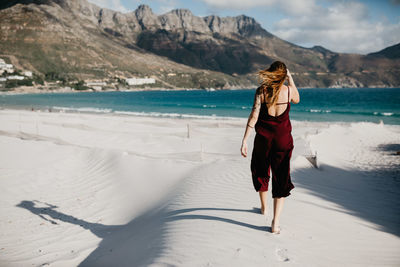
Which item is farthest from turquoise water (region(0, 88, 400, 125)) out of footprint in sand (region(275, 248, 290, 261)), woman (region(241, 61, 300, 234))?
footprint in sand (region(275, 248, 290, 261))

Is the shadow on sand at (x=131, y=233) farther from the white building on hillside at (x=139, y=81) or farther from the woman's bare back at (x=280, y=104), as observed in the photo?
the white building on hillside at (x=139, y=81)

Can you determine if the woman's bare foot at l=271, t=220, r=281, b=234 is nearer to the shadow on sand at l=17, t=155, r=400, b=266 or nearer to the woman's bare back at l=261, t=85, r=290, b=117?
the shadow on sand at l=17, t=155, r=400, b=266

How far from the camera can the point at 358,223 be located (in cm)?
429

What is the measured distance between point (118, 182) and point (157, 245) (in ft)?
13.4

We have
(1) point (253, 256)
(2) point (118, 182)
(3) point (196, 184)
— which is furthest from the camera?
(2) point (118, 182)

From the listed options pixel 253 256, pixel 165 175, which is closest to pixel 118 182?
pixel 165 175

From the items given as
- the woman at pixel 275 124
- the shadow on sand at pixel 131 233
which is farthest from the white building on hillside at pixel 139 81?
the woman at pixel 275 124

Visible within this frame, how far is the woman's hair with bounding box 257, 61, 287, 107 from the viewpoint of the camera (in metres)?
3.06

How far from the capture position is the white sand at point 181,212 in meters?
3.19

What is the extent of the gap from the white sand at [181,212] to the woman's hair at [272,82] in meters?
1.73

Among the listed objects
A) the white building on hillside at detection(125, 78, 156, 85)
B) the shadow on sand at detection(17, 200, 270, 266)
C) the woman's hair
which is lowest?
the shadow on sand at detection(17, 200, 270, 266)

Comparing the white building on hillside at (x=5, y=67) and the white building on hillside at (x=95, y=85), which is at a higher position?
the white building on hillside at (x=5, y=67)

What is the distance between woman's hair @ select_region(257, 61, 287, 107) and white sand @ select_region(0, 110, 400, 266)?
1.73 m

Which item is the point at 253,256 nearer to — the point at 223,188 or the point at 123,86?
the point at 223,188
